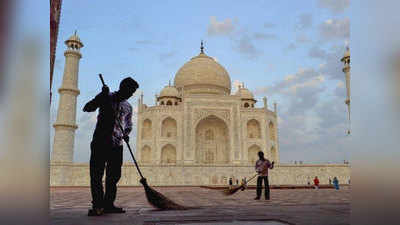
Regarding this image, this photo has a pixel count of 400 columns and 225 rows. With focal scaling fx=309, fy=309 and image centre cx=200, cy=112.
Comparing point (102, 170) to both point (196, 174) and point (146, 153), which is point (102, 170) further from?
point (146, 153)

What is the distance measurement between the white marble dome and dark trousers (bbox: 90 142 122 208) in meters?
21.2

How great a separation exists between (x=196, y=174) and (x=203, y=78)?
10.2 metres

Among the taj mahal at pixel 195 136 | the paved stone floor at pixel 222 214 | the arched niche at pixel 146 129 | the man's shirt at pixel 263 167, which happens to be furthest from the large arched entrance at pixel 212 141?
the paved stone floor at pixel 222 214

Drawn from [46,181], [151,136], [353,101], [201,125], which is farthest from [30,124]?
[201,125]

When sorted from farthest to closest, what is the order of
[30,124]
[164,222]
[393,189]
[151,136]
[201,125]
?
[201,125]
[151,136]
[164,222]
[30,124]
[393,189]

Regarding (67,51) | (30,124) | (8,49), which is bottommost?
(30,124)

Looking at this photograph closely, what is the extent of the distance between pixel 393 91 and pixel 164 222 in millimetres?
1529

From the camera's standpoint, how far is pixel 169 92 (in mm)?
23547

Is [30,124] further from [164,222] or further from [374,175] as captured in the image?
[164,222]

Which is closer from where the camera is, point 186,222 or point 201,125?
point 186,222

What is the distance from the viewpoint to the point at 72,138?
16.9 metres

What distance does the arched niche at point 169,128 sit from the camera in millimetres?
21167

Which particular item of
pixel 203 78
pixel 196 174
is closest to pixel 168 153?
pixel 196 174

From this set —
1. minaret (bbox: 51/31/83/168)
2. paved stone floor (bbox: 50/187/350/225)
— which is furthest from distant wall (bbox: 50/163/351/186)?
paved stone floor (bbox: 50/187/350/225)
